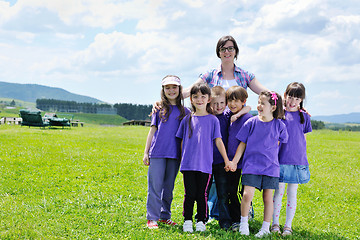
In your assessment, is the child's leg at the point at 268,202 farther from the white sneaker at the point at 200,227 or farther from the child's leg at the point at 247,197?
the white sneaker at the point at 200,227

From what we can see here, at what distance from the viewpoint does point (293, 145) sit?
213 inches

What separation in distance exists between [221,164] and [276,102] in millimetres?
1306

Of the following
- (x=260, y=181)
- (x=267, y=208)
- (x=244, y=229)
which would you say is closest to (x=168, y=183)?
(x=244, y=229)

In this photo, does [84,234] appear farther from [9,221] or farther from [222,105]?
[222,105]

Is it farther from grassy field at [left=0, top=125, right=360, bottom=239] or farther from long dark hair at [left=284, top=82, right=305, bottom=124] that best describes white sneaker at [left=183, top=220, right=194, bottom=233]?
long dark hair at [left=284, top=82, right=305, bottom=124]

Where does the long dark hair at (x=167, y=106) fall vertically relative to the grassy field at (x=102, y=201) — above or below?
above

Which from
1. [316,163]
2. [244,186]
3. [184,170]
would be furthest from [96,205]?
[316,163]

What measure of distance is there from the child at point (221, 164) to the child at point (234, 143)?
84mm

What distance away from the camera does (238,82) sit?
5797 millimetres

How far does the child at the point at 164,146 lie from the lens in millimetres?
5508

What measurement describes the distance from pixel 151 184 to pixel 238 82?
7.51 ft

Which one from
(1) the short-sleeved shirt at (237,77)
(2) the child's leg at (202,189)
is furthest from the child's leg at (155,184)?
(1) the short-sleeved shirt at (237,77)

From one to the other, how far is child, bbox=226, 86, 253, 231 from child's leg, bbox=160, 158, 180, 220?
895mm

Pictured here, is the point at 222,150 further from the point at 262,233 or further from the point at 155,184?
the point at 262,233
